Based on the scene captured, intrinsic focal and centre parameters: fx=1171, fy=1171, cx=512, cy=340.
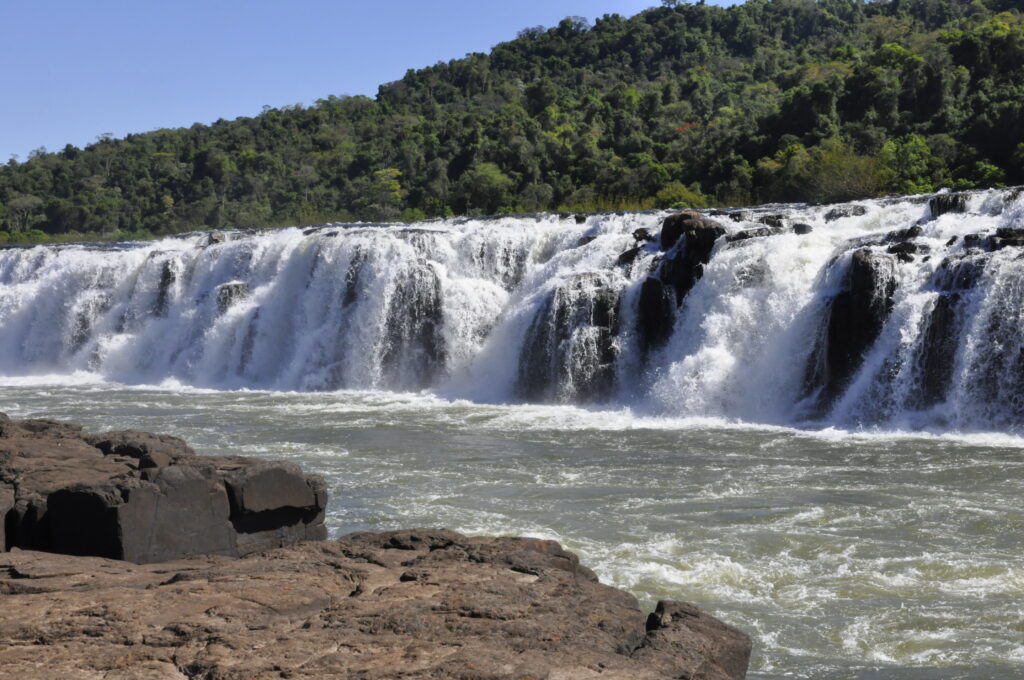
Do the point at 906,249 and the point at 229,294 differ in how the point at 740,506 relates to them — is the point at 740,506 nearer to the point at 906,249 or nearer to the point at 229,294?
the point at 906,249

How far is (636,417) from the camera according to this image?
62.1 ft

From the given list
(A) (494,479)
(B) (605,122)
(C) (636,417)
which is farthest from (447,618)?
(B) (605,122)

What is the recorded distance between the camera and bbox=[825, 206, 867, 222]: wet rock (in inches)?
886

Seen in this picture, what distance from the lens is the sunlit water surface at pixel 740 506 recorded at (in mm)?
7785

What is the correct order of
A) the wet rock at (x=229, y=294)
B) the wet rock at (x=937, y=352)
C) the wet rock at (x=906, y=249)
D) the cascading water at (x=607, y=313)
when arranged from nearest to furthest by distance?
1. the wet rock at (x=937, y=352)
2. the cascading water at (x=607, y=313)
3. the wet rock at (x=906, y=249)
4. the wet rock at (x=229, y=294)

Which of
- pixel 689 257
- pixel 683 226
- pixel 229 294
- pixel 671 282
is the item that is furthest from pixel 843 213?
pixel 229 294

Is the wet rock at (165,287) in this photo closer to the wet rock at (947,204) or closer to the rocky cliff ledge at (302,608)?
the wet rock at (947,204)

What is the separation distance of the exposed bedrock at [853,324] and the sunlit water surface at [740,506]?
5.22ft

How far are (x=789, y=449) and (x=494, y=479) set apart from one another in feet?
13.9

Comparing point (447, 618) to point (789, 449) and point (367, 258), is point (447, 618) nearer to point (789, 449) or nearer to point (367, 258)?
point (789, 449)

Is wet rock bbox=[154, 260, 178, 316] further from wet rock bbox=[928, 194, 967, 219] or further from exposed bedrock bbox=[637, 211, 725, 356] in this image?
wet rock bbox=[928, 194, 967, 219]

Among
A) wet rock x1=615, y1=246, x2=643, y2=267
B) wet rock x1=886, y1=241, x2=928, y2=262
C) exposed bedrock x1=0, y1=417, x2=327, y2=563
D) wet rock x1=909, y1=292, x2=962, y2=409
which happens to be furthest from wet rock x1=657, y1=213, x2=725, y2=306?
exposed bedrock x1=0, y1=417, x2=327, y2=563

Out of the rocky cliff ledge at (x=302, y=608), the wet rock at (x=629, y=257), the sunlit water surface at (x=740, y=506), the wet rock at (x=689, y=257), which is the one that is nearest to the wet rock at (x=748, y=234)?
the wet rock at (x=689, y=257)

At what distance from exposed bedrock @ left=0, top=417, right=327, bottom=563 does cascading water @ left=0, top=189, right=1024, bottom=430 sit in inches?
415
